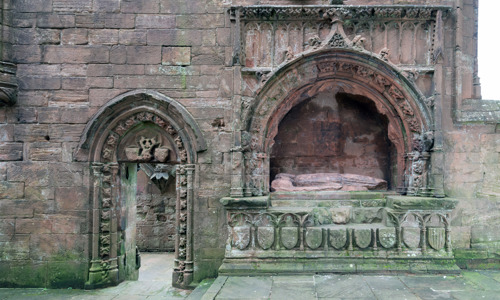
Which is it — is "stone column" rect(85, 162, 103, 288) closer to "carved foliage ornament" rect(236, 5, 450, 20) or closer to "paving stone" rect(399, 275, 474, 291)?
"carved foliage ornament" rect(236, 5, 450, 20)

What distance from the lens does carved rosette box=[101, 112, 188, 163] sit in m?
5.21

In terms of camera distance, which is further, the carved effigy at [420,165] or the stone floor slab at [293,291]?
the carved effigy at [420,165]

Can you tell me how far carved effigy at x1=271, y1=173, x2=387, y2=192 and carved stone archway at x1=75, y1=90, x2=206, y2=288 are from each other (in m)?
1.65

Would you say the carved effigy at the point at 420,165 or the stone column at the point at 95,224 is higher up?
the carved effigy at the point at 420,165

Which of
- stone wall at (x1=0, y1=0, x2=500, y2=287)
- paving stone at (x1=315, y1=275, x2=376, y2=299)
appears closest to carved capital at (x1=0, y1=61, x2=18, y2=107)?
stone wall at (x1=0, y1=0, x2=500, y2=287)

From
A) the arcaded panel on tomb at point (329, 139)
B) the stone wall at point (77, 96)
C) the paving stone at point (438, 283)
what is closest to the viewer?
the paving stone at point (438, 283)

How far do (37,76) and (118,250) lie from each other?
3.23 meters

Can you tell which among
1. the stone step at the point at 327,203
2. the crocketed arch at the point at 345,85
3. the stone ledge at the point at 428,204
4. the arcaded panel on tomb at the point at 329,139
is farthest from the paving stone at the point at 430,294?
the arcaded panel on tomb at the point at 329,139

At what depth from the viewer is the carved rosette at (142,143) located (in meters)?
5.21

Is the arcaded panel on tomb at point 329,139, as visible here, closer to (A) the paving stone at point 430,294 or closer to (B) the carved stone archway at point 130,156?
(B) the carved stone archway at point 130,156

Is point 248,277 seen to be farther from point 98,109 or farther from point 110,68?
point 110,68

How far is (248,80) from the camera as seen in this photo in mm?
5129

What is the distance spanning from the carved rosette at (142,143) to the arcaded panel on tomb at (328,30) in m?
1.71

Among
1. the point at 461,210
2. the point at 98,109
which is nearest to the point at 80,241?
the point at 98,109
